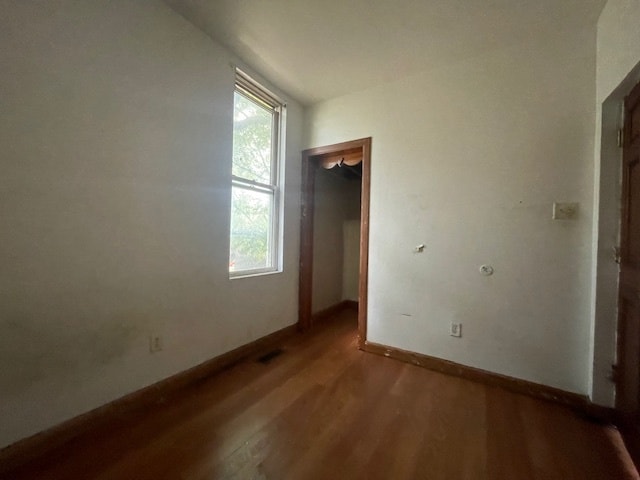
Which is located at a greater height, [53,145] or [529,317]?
[53,145]

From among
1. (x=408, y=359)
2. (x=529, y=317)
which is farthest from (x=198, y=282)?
(x=529, y=317)

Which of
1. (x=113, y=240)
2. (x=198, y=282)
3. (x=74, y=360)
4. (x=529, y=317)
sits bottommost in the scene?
(x=74, y=360)

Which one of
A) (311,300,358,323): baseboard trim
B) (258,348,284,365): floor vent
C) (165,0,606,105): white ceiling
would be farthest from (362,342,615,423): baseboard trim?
(165,0,606,105): white ceiling

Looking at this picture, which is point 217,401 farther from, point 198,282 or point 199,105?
point 199,105

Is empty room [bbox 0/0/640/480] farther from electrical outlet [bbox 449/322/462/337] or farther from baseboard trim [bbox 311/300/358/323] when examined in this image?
baseboard trim [bbox 311/300/358/323]

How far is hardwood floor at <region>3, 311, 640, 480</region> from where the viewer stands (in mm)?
1196

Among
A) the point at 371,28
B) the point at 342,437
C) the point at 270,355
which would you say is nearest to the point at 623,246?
the point at 342,437

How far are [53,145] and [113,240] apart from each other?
53 centimetres

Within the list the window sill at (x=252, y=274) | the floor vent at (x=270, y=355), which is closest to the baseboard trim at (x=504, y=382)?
the floor vent at (x=270, y=355)

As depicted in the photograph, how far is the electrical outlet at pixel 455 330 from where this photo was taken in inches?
82.2

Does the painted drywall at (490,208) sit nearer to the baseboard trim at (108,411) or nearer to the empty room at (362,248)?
the empty room at (362,248)

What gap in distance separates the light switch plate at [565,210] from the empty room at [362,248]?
12 millimetres

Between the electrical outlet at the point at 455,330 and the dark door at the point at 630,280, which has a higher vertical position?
the dark door at the point at 630,280

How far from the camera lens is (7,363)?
1.17m
